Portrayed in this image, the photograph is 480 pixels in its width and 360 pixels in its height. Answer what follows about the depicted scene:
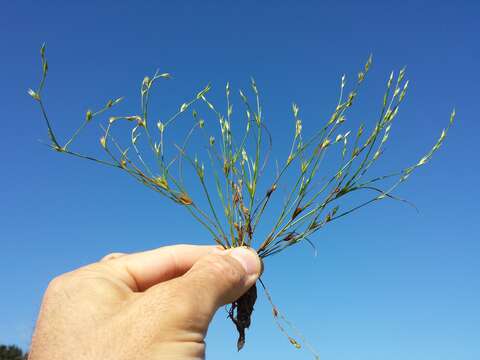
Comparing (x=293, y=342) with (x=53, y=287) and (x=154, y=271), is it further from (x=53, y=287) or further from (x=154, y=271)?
(x=53, y=287)

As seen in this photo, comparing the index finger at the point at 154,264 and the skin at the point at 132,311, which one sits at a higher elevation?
the index finger at the point at 154,264

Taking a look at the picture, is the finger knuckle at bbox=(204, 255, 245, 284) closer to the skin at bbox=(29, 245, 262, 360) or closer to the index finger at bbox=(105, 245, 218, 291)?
the skin at bbox=(29, 245, 262, 360)

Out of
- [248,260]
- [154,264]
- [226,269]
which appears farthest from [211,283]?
[154,264]

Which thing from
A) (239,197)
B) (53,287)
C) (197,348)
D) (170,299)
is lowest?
(197,348)

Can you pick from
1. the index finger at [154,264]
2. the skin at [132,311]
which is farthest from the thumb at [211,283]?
the index finger at [154,264]

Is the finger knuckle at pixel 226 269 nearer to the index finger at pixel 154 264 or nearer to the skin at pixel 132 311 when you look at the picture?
the skin at pixel 132 311

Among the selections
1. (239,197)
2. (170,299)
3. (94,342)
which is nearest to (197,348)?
(170,299)

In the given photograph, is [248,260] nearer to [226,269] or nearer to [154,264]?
[226,269]

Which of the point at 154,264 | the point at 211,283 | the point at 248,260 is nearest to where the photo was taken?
the point at 211,283
